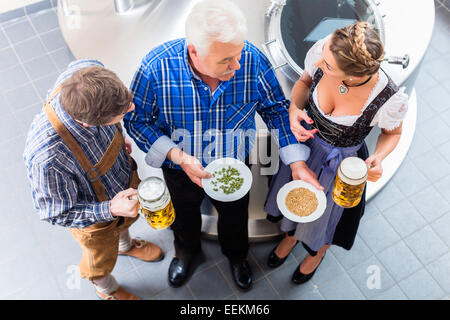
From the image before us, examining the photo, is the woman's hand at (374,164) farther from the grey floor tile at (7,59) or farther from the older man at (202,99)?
the grey floor tile at (7,59)

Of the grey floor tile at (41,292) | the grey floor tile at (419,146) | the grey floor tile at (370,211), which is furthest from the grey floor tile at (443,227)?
the grey floor tile at (41,292)

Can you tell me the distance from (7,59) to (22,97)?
1.31 ft

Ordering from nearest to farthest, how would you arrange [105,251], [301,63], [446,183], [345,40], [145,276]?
[345,40] < [105,251] < [301,63] < [145,276] < [446,183]

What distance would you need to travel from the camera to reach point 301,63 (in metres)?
2.63

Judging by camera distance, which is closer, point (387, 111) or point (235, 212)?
point (387, 111)

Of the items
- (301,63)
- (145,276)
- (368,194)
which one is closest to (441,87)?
(368,194)

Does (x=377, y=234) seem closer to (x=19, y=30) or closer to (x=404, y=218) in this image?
(x=404, y=218)

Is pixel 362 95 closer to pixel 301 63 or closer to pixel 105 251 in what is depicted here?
pixel 301 63

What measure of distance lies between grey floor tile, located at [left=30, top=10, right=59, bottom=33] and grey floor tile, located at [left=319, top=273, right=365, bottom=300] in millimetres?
2810

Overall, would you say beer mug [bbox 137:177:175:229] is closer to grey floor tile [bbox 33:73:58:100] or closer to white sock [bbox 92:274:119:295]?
white sock [bbox 92:274:119:295]

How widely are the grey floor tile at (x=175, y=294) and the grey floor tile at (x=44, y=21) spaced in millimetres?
2296

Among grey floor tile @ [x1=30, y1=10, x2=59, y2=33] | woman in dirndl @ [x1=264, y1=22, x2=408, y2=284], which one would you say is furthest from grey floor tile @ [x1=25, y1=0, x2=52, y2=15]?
woman in dirndl @ [x1=264, y1=22, x2=408, y2=284]
